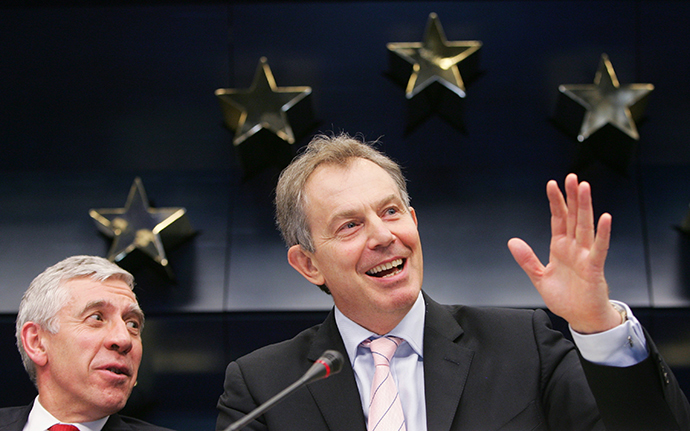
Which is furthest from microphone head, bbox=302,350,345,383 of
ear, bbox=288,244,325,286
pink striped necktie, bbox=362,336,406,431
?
ear, bbox=288,244,325,286

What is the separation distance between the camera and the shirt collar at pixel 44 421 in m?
1.85

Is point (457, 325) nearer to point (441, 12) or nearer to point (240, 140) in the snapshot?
point (240, 140)

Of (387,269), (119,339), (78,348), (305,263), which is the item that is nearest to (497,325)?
(387,269)

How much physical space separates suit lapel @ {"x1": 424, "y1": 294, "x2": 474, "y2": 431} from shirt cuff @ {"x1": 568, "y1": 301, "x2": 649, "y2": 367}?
353 millimetres

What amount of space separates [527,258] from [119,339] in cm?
121

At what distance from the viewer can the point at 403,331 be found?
1.63 m

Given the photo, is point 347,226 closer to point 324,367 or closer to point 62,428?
point 324,367

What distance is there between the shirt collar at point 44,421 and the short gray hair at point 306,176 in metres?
0.79

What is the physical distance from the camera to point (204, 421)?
100 inches

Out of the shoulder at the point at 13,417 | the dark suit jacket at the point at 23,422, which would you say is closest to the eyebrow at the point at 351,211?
the dark suit jacket at the point at 23,422

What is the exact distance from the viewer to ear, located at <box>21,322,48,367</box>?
1.91m

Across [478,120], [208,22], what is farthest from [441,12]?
[208,22]

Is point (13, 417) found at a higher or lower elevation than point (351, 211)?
lower

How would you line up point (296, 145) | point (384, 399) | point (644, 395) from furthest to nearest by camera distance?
point (296, 145) < point (384, 399) < point (644, 395)
